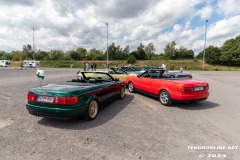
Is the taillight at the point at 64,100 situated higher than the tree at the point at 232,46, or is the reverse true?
the tree at the point at 232,46

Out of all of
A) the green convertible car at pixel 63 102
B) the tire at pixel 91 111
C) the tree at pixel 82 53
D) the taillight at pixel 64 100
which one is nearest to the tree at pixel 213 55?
the tire at pixel 91 111

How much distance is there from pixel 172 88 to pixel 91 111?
118 inches

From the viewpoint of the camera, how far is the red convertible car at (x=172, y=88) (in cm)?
500

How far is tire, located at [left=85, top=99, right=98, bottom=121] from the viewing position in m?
3.91

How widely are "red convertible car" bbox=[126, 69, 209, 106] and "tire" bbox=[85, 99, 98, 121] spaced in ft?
8.93

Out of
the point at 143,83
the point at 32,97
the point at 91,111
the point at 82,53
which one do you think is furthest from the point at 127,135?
the point at 82,53

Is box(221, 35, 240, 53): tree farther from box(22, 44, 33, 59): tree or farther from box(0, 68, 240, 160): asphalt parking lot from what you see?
box(22, 44, 33, 59): tree

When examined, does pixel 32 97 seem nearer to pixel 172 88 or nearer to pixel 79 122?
pixel 79 122

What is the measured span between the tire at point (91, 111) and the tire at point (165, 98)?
269cm

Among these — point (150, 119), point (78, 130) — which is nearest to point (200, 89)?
point (150, 119)

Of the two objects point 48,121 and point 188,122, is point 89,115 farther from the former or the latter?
point 188,122

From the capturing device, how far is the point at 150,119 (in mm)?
4191

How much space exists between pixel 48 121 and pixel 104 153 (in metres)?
2.18

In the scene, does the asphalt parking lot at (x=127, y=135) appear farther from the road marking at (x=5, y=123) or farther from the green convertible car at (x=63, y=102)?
the green convertible car at (x=63, y=102)
